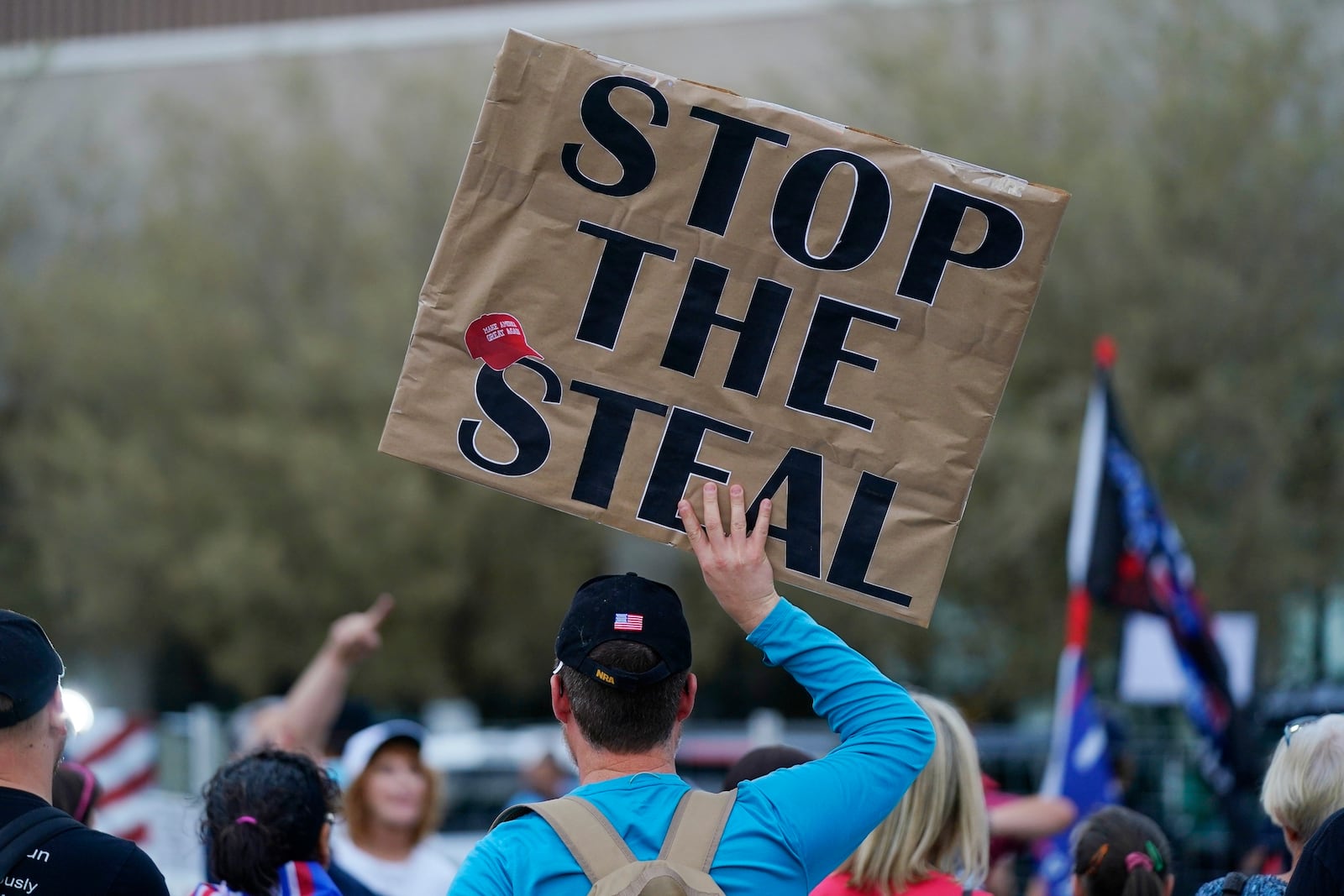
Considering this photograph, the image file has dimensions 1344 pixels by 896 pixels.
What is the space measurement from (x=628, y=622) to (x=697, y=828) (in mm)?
329

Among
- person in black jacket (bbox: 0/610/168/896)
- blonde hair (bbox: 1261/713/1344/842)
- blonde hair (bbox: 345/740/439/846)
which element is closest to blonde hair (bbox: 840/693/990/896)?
blonde hair (bbox: 1261/713/1344/842)

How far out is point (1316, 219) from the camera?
15.3 meters

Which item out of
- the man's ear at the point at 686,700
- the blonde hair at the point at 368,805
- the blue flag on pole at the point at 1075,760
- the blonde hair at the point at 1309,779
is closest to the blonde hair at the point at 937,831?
the blonde hair at the point at 1309,779

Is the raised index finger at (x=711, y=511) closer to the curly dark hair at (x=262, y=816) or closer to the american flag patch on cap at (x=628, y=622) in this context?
the american flag patch on cap at (x=628, y=622)

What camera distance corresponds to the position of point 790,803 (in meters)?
2.37

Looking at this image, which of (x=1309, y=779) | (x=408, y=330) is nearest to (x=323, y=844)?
(x=1309, y=779)

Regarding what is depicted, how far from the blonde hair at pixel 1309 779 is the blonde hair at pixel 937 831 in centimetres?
63

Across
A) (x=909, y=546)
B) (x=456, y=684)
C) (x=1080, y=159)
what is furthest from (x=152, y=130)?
(x=909, y=546)

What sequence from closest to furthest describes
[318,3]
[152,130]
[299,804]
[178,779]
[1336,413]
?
[299,804], [178,779], [1336,413], [152,130], [318,3]

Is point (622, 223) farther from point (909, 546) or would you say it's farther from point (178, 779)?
point (178, 779)

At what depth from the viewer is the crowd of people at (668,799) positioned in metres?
2.30

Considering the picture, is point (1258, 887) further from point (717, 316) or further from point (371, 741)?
point (371, 741)

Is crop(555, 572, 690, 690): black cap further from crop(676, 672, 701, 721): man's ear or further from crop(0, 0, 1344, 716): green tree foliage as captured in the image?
crop(0, 0, 1344, 716): green tree foliage

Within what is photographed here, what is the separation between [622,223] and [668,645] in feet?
2.77
